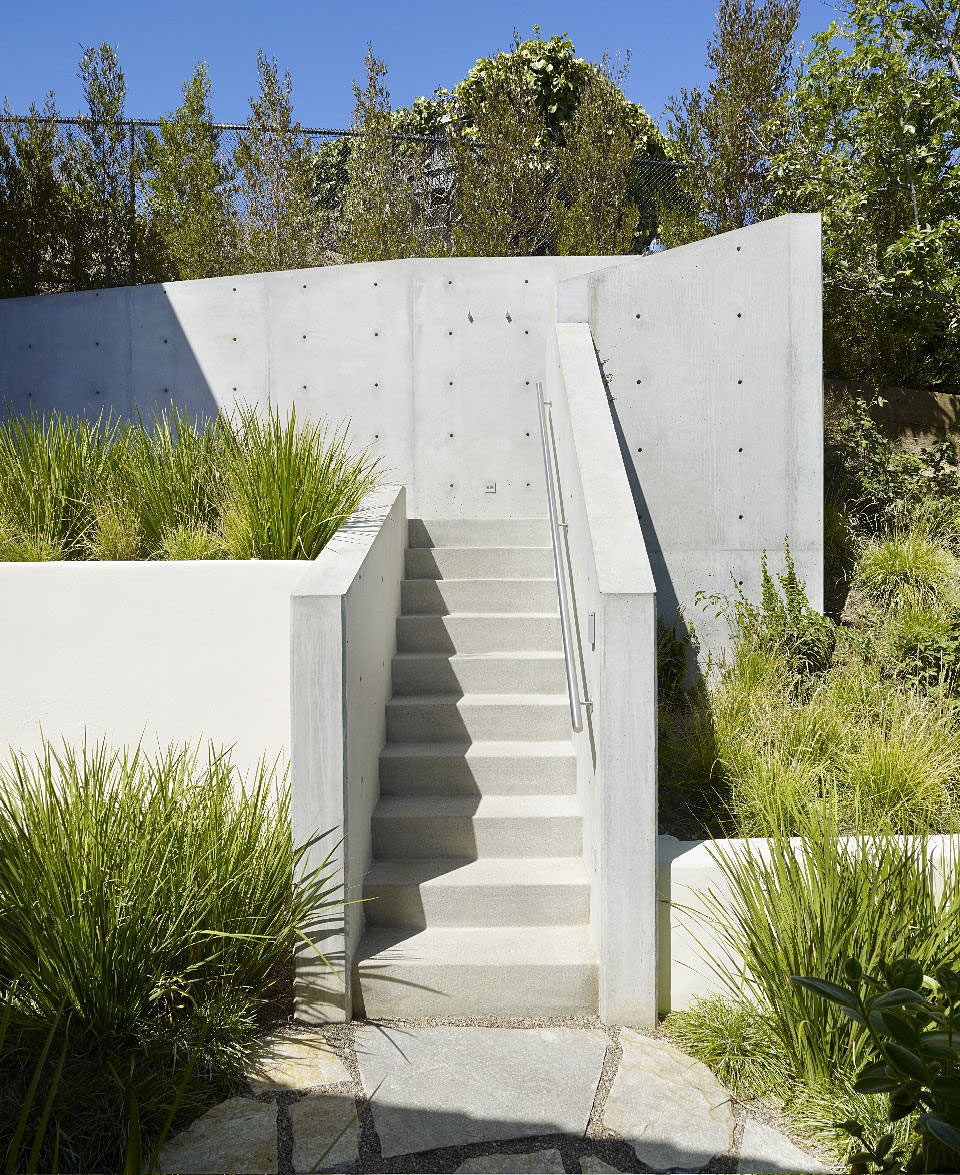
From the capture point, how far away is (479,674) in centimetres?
430

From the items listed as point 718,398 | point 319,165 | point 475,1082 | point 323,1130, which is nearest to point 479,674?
point 475,1082

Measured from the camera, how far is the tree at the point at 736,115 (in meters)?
8.84

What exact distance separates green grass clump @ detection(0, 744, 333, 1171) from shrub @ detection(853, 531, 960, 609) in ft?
13.2

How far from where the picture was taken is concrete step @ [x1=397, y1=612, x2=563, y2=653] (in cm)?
452

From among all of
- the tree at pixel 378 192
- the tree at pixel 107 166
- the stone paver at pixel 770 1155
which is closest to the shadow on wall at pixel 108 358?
the tree at pixel 107 166

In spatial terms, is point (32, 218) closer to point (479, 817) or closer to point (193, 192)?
point (193, 192)

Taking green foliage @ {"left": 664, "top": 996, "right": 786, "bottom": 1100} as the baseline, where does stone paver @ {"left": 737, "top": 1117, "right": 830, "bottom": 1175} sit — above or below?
below

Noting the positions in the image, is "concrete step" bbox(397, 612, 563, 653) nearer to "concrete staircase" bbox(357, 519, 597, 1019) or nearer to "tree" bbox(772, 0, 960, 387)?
"concrete staircase" bbox(357, 519, 597, 1019)

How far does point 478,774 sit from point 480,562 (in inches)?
59.8

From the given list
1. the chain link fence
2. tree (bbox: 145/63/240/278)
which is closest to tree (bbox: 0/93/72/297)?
the chain link fence

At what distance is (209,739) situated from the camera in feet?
11.9

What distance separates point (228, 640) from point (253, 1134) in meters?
1.79

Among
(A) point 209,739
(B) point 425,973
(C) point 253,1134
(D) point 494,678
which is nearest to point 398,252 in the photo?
Result: (D) point 494,678

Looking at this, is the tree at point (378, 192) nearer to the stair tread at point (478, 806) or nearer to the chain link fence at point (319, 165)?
the chain link fence at point (319, 165)
